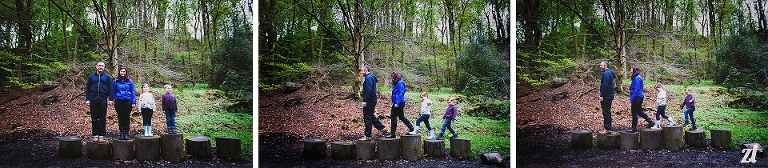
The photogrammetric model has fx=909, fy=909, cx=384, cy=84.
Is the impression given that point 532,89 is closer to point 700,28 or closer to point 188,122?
point 700,28

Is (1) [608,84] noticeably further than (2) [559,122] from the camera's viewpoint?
No

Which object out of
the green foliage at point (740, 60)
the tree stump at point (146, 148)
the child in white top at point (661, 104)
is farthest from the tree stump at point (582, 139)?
the tree stump at point (146, 148)

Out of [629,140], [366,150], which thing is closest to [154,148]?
[366,150]

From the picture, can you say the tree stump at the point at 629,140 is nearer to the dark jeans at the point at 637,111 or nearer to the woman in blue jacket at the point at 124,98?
the dark jeans at the point at 637,111

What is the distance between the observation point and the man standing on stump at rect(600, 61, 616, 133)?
8.21 m

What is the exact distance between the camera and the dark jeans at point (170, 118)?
816cm

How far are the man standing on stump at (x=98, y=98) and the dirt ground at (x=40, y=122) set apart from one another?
0.05 metres

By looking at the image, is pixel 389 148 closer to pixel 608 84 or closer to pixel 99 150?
pixel 608 84

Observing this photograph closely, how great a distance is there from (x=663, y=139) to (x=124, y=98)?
4.84 metres

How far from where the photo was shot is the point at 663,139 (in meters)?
8.15

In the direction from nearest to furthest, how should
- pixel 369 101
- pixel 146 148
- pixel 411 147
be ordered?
1. pixel 146 148
2. pixel 411 147
3. pixel 369 101

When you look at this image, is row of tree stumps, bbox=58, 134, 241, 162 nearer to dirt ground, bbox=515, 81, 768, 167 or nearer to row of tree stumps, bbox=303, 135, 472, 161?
row of tree stumps, bbox=303, 135, 472, 161

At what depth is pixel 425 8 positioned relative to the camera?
826 centimetres

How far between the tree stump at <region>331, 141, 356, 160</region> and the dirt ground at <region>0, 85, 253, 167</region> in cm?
77
